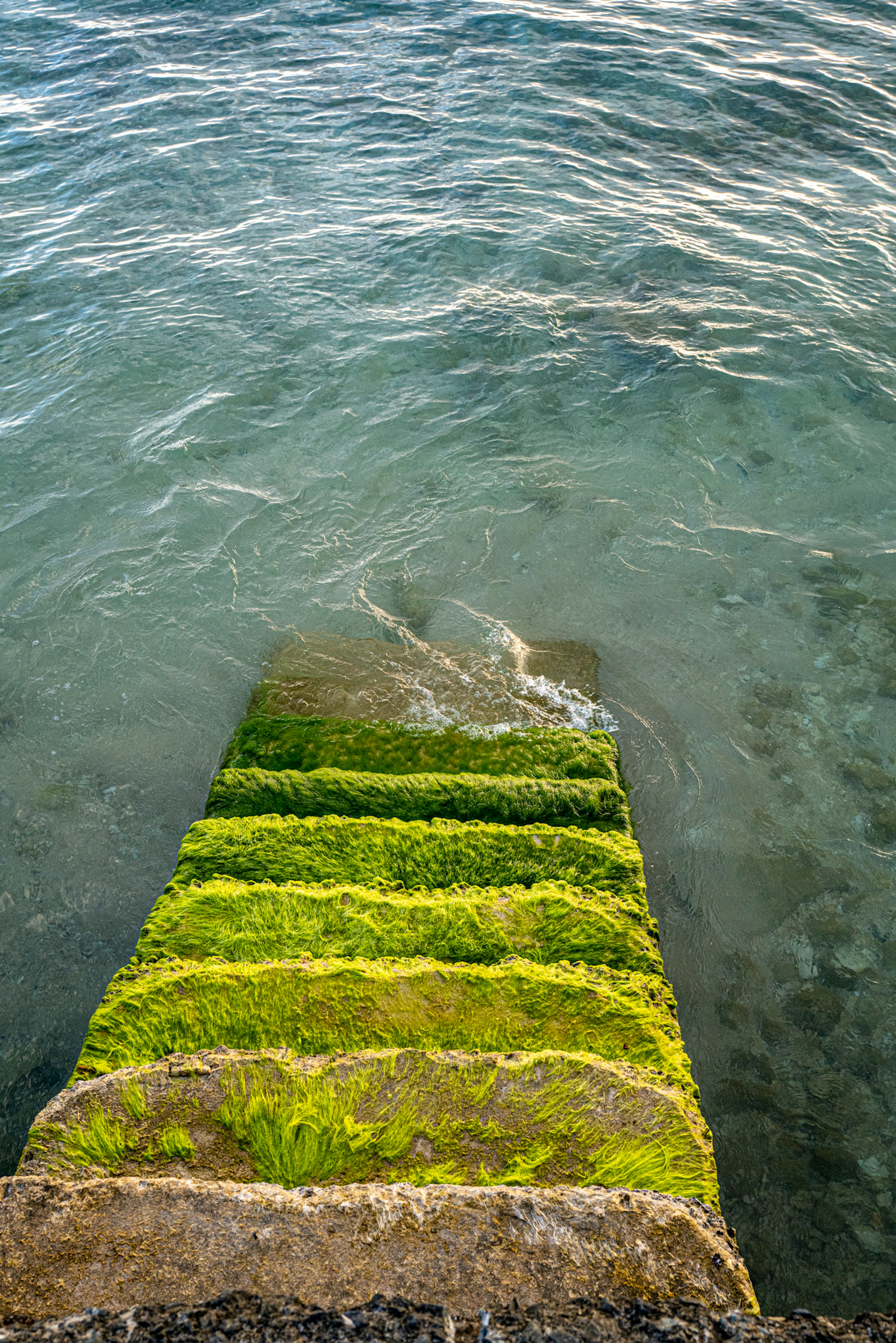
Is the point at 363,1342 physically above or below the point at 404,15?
below

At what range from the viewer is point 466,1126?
11.9 feet

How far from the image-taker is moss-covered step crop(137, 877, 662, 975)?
15.4 feet

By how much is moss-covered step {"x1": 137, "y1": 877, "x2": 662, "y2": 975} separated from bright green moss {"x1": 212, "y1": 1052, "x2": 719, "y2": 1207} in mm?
887

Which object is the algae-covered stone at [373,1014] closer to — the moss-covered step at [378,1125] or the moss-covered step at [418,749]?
the moss-covered step at [378,1125]

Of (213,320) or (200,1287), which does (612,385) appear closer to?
(213,320)

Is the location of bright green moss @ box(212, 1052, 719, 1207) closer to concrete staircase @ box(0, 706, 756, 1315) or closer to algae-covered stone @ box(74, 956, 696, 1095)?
concrete staircase @ box(0, 706, 756, 1315)

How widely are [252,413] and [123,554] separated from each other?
2.57m

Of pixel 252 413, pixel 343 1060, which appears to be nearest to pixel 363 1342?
pixel 343 1060

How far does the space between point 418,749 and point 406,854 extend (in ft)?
4.06

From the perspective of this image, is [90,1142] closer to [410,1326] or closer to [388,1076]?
[388,1076]

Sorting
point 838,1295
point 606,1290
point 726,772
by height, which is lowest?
point 838,1295

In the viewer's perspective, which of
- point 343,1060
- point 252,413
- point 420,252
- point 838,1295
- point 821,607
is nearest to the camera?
point 343,1060

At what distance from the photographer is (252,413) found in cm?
→ 973

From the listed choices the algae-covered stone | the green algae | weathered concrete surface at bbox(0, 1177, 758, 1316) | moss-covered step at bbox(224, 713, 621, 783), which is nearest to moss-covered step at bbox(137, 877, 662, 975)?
the algae-covered stone
